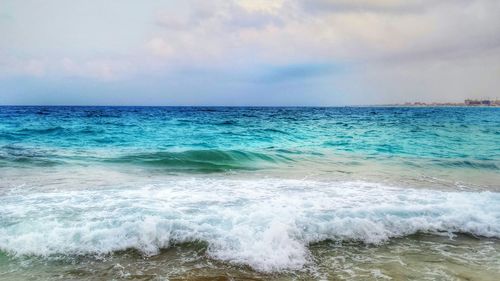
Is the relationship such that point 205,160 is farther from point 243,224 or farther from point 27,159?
point 243,224

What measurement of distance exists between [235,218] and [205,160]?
747cm

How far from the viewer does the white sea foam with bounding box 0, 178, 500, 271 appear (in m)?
5.06

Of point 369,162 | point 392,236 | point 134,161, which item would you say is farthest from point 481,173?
point 134,161

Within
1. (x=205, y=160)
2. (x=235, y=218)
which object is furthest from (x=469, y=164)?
(x=235, y=218)

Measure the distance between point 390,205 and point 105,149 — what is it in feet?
43.3

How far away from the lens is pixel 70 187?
838 centimetres

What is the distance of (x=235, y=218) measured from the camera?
610 centimetres

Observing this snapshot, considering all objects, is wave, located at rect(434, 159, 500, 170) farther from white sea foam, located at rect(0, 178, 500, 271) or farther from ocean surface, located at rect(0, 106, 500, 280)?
white sea foam, located at rect(0, 178, 500, 271)

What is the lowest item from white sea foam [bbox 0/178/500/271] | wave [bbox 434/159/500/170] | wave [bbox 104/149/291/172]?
wave [bbox 434/159/500/170]

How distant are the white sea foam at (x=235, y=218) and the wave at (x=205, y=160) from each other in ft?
11.8

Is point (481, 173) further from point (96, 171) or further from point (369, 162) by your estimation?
point (96, 171)

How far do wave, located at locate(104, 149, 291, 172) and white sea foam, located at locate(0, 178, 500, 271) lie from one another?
11.8 ft

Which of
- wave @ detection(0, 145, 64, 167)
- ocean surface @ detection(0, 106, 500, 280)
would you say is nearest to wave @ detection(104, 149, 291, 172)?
ocean surface @ detection(0, 106, 500, 280)

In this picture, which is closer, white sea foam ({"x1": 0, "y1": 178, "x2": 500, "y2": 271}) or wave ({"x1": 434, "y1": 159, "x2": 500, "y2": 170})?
white sea foam ({"x1": 0, "y1": 178, "x2": 500, "y2": 271})
